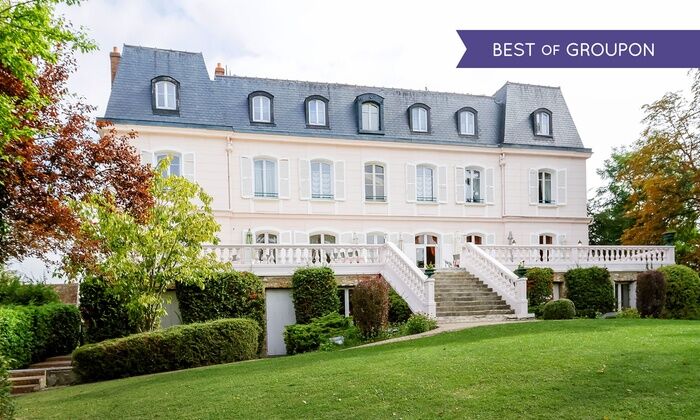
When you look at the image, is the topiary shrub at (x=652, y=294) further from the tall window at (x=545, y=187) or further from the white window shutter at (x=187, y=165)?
the white window shutter at (x=187, y=165)

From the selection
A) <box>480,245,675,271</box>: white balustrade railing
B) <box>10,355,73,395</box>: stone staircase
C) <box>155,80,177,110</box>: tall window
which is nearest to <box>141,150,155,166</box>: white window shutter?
<box>155,80,177,110</box>: tall window

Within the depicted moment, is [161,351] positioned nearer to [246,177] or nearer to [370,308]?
[370,308]

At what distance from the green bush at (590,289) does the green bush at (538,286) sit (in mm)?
1140

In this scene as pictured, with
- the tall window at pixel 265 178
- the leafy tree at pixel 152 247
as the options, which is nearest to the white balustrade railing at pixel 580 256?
the tall window at pixel 265 178

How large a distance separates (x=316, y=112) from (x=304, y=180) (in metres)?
3.24

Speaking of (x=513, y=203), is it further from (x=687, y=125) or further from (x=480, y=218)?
(x=687, y=125)

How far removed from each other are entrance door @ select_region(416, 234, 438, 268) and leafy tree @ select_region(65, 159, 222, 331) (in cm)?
1137

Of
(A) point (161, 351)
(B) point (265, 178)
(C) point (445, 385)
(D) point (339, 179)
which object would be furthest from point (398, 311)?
(C) point (445, 385)

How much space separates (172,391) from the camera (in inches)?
336

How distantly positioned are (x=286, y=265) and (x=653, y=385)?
1191 cm

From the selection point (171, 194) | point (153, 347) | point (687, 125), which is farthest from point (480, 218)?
point (153, 347)

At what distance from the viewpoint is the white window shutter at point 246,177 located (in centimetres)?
2181

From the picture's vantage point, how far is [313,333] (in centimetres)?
1477

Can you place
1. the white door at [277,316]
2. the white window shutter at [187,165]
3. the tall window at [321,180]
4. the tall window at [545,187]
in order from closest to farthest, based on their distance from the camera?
the white door at [277,316] < the white window shutter at [187,165] < the tall window at [321,180] < the tall window at [545,187]
